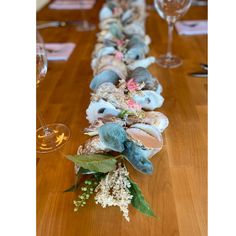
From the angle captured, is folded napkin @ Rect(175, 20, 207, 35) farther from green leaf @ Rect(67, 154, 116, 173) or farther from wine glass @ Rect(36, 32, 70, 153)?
green leaf @ Rect(67, 154, 116, 173)

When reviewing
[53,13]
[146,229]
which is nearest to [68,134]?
[146,229]

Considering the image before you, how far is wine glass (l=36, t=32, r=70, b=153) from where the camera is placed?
509mm

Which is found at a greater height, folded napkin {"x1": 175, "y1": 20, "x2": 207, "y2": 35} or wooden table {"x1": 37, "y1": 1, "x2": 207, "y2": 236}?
folded napkin {"x1": 175, "y1": 20, "x2": 207, "y2": 35}

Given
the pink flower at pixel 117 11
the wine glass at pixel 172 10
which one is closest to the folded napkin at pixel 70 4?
the pink flower at pixel 117 11

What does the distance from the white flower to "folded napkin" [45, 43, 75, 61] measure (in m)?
0.56

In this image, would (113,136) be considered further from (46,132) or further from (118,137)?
(46,132)

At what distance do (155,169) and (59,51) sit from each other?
61 cm

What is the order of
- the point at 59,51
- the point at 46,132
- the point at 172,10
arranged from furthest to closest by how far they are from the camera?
the point at 59,51 → the point at 172,10 → the point at 46,132

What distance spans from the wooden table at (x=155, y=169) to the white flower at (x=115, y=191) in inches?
0.7

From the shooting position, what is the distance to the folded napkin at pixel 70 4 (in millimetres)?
1434

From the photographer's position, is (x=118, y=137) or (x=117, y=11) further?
(x=117, y=11)

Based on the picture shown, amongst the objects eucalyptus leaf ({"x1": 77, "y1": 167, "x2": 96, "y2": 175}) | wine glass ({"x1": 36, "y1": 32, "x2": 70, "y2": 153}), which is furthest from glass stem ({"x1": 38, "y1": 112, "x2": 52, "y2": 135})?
eucalyptus leaf ({"x1": 77, "y1": 167, "x2": 96, "y2": 175})

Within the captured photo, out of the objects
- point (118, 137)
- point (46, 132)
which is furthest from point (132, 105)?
point (46, 132)

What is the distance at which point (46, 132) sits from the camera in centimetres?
54
